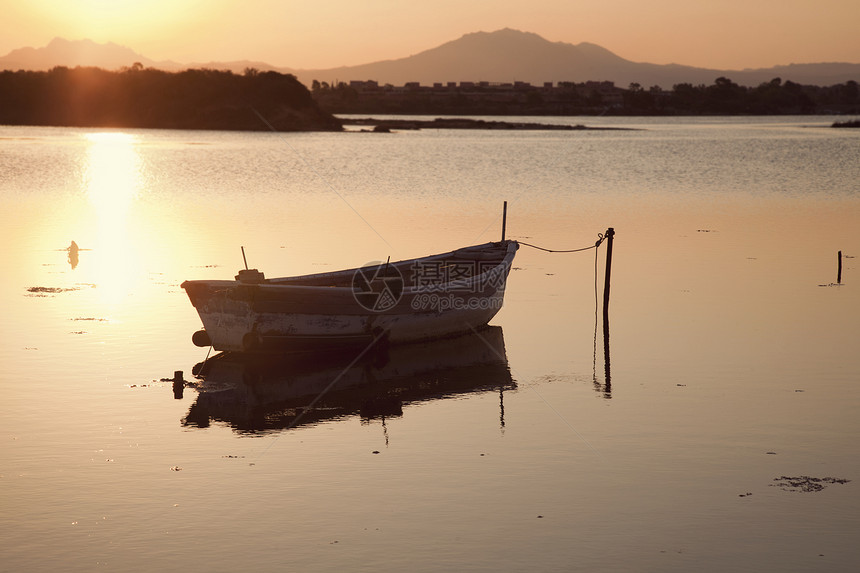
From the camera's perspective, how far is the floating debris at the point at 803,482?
41.7 feet

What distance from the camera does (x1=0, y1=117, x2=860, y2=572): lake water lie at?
36.5 feet

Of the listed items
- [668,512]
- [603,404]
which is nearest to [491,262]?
[603,404]

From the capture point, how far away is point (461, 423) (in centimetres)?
1577

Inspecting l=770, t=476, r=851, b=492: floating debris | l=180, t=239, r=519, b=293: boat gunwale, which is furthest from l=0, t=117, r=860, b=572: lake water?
l=180, t=239, r=519, b=293: boat gunwale

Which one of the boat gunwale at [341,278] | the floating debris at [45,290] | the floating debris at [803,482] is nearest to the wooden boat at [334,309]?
the boat gunwale at [341,278]

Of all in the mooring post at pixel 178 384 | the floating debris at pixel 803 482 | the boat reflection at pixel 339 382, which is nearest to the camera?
the floating debris at pixel 803 482

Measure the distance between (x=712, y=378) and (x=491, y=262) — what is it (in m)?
8.74

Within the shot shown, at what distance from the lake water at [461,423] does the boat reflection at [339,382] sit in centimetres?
8

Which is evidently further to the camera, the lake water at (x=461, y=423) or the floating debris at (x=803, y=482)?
the floating debris at (x=803, y=482)

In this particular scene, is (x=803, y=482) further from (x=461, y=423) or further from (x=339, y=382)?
(x=339, y=382)

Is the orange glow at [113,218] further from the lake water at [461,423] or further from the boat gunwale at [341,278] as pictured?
the boat gunwale at [341,278]

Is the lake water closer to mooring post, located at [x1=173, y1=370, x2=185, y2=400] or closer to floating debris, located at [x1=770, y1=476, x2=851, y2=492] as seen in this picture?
floating debris, located at [x1=770, y1=476, x2=851, y2=492]

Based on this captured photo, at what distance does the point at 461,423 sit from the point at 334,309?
5307mm

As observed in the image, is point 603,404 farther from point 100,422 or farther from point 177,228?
point 177,228
